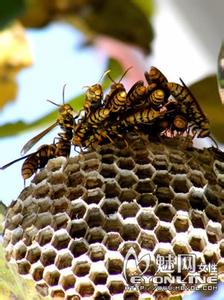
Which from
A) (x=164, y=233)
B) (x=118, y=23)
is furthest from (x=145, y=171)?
(x=118, y=23)

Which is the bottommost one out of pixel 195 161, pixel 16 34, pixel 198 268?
pixel 198 268

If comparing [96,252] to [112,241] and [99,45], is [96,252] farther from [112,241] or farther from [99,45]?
[99,45]

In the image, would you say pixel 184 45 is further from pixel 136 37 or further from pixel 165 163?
pixel 165 163

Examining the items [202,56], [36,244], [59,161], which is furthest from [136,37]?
[36,244]

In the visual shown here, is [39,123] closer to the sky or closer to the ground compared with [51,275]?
closer to the sky

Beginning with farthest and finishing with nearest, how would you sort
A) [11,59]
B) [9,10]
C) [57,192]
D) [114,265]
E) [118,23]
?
[11,59], [118,23], [57,192], [114,265], [9,10]

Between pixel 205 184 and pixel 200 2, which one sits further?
pixel 200 2

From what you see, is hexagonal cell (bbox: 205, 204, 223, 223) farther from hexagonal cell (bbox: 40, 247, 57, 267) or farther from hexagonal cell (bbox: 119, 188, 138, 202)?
hexagonal cell (bbox: 40, 247, 57, 267)

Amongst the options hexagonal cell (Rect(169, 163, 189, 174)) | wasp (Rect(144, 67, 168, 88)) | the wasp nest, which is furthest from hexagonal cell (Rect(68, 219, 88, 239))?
wasp (Rect(144, 67, 168, 88))
